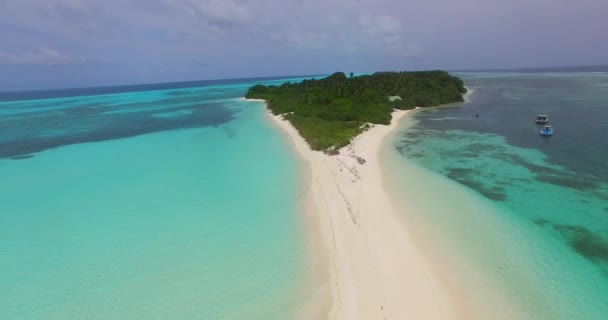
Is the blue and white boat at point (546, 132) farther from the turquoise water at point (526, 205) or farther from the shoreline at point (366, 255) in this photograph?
the shoreline at point (366, 255)

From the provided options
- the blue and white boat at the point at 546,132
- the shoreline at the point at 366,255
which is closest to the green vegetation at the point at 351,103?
the shoreline at the point at 366,255

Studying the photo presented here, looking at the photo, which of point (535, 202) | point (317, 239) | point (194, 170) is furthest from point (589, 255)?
point (194, 170)

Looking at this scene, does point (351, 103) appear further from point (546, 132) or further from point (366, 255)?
point (366, 255)

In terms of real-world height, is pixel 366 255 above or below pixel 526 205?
below

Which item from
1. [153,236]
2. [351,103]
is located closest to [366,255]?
[153,236]

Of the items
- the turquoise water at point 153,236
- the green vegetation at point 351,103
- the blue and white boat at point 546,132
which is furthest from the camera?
the green vegetation at point 351,103

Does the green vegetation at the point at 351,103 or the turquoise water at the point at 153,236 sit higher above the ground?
the green vegetation at the point at 351,103

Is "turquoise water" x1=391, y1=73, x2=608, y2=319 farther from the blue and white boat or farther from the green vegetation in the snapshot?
the green vegetation
